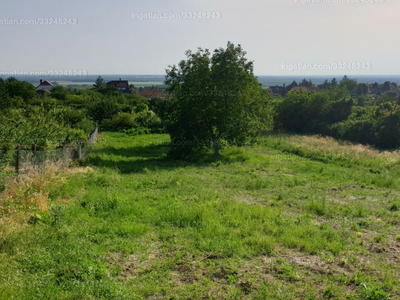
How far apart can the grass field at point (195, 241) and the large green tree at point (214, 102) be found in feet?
25.6

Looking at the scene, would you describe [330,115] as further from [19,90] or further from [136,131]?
[19,90]

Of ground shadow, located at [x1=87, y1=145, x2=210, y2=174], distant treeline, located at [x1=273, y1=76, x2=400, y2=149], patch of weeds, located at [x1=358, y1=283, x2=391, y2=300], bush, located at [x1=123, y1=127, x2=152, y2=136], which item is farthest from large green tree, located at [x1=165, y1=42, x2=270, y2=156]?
distant treeline, located at [x1=273, y1=76, x2=400, y2=149]

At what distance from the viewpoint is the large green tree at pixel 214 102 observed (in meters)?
19.2

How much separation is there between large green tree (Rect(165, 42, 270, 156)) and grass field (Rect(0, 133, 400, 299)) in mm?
7798

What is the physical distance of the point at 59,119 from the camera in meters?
23.2

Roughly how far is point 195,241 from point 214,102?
13405mm

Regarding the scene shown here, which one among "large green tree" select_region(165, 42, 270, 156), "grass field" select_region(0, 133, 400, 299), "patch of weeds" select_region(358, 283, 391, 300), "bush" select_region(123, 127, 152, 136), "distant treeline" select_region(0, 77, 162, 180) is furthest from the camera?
"bush" select_region(123, 127, 152, 136)

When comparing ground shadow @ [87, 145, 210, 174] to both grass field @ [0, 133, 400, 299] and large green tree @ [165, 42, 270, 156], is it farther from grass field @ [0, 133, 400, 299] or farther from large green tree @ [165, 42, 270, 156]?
grass field @ [0, 133, 400, 299]

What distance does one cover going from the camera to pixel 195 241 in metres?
6.51

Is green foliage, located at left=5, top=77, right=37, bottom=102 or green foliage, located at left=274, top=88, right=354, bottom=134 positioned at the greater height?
green foliage, located at left=5, top=77, right=37, bottom=102

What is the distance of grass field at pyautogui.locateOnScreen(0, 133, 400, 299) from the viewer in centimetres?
477

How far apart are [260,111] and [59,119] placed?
580 inches

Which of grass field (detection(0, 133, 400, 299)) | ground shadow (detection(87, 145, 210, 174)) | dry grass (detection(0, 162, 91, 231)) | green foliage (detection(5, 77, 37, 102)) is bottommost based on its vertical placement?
ground shadow (detection(87, 145, 210, 174))

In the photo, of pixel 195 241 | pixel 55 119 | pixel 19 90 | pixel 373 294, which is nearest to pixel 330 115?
pixel 55 119
